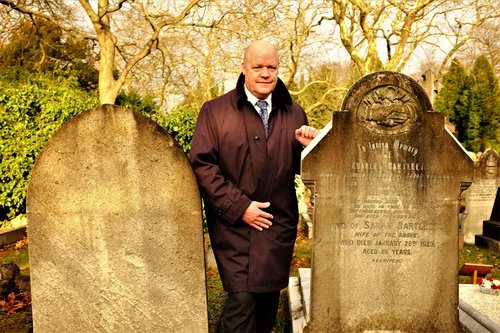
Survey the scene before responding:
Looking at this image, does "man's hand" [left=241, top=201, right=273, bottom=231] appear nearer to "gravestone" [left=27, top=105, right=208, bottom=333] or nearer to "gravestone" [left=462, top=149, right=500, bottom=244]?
"gravestone" [left=27, top=105, right=208, bottom=333]

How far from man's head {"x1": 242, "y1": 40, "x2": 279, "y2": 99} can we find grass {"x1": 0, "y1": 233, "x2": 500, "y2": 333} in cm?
248

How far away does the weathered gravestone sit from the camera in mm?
3750

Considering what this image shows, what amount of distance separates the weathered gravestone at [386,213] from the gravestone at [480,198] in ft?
23.6

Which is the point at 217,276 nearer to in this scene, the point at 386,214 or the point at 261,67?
the point at 386,214

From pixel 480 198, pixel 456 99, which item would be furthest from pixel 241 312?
pixel 456 99

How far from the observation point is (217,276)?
707 cm

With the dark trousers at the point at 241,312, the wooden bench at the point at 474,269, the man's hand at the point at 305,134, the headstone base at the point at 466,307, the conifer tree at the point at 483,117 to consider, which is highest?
the conifer tree at the point at 483,117

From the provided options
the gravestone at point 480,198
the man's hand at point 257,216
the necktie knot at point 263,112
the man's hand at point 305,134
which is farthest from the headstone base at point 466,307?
the gravestone at point 480,198

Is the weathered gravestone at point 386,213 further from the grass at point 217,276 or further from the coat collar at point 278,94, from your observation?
the grass at point 217,276

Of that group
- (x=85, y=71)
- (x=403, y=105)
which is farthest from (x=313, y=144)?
(x=85, y=71)

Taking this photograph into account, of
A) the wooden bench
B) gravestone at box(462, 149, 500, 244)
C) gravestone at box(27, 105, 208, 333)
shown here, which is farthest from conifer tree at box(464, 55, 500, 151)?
gravestone at box(27, 105, 208, 333)

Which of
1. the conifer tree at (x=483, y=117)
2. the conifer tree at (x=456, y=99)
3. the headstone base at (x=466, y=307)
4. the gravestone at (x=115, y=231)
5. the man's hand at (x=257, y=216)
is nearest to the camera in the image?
the gravestone at (x=115, y=231)

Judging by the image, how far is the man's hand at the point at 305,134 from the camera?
11.6 feet

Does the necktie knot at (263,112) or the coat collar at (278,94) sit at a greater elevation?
the coat collar at (278,94)
